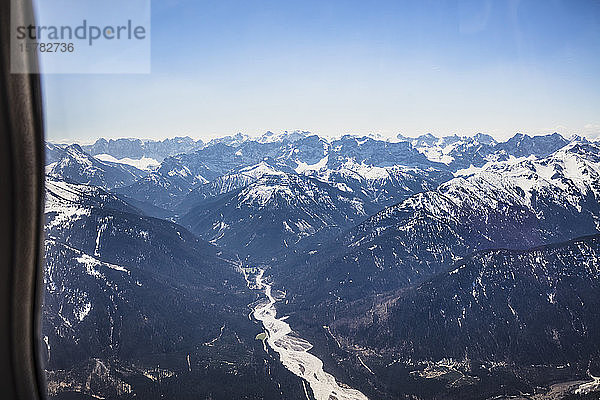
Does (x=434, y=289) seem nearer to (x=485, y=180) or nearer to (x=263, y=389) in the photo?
(x=263, y=389)

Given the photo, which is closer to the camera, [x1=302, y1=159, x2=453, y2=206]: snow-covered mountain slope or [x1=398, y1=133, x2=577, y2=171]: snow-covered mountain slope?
[x1=302, y1=159, x2=453, y2=206]: snow-covered mountain slope

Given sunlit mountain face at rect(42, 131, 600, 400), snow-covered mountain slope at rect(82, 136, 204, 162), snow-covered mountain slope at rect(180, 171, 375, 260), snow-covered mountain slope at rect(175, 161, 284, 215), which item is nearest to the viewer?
sunlit mountain face at rect(42, 131, 600, 400)

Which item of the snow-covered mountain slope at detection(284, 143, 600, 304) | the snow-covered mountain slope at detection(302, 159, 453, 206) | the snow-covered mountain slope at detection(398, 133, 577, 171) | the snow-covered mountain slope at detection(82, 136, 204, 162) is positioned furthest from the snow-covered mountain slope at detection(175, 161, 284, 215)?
the snow-covered mountain slope at detection(398, 133, 577, 171)

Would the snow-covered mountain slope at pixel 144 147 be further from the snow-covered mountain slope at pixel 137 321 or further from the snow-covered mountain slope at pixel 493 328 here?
the snow-covered mountain slope at pixel 493 328

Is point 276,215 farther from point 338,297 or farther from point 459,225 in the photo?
point 338,297

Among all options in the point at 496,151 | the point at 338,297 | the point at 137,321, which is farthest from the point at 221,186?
the point at 496,151

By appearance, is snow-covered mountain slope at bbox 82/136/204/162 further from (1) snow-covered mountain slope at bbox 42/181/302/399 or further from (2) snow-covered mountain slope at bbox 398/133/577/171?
(2) snow-covered mountain slope at bbox 398/133/577/171

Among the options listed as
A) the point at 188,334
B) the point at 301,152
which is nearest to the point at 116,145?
the point at 301,152

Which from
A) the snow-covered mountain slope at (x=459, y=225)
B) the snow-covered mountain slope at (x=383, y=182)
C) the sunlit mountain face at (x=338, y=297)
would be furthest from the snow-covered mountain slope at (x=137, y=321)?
the snow-covered mountain slope at (x=383, y=182)
